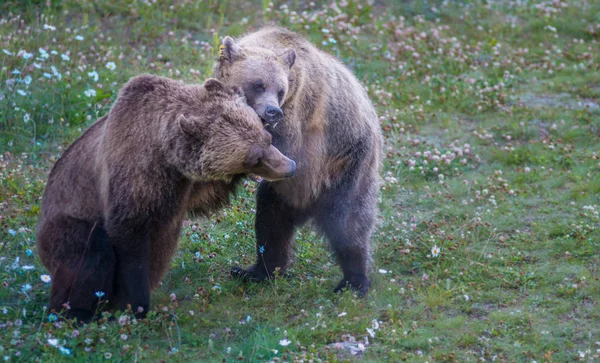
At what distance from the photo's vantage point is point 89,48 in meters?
10.2

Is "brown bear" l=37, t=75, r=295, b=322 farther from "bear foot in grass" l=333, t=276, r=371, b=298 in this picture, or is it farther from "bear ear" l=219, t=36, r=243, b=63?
"bear foot in grass" l=333, t=276, r=371, b=298

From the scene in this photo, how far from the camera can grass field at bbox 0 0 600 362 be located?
5.66m

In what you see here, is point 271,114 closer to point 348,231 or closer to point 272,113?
point 272,113

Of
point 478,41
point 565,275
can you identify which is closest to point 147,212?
point 565,275

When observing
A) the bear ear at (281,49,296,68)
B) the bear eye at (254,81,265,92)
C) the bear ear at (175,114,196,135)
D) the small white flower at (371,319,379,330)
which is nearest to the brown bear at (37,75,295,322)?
the bear ear at (175,114,196,135)

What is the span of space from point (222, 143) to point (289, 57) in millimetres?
1274

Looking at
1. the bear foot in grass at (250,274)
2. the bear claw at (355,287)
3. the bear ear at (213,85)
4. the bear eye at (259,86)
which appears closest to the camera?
the bear ear at (213,85)

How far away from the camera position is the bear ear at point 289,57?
620cm

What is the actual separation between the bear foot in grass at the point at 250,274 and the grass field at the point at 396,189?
133mm

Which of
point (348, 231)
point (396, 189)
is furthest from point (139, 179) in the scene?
point (396, 189)

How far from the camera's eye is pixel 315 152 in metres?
6.37

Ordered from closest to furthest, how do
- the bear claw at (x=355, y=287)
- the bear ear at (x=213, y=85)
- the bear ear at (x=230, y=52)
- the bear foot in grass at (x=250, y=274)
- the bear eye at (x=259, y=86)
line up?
1. the bear ear at (x=213, y=85)
2. the bear eye at (x=259, y=86)
3. the bear ear at (x=230, y=52)
4. the bear claw at (x=355, y=287)
5. the bear foot in grass at (x=250, y=274)

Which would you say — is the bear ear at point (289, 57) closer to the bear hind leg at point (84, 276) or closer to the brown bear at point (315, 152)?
the brown bear at point (315, 152)

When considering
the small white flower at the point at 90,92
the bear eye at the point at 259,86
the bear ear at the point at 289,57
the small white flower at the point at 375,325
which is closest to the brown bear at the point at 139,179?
the bear eye at the point at 259,86
